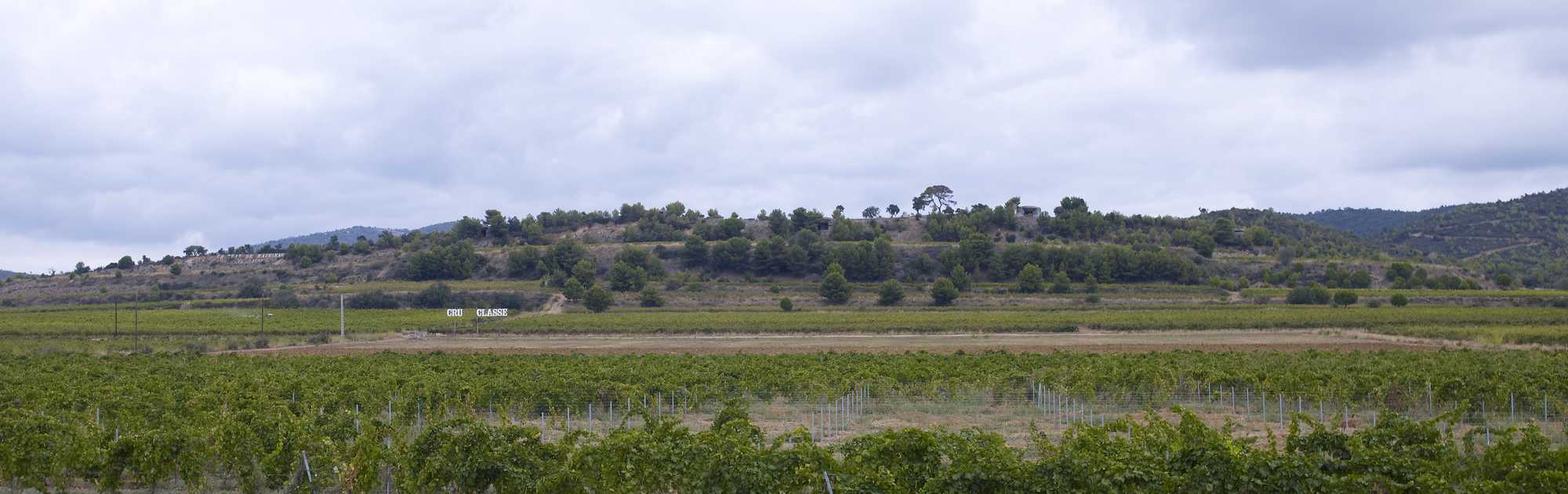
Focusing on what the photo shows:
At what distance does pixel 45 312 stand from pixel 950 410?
111 metres

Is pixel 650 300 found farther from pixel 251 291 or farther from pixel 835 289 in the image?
pixel 251 291

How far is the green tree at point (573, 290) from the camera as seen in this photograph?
115125mm

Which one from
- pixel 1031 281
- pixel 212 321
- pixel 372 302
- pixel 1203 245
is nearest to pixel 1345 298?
pixel 1031 281

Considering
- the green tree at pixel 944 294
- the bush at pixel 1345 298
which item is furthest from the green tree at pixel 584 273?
the bush at pixel 1345 298

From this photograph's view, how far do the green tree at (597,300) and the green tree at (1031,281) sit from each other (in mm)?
44114

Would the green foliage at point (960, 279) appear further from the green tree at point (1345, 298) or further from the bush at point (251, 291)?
the bush at point (251, 291)

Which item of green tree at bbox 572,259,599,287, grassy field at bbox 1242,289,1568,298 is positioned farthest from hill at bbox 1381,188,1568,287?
green tree at bbox 572,259,599,287

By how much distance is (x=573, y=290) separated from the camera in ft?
380

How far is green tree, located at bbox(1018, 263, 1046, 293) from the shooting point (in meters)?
114

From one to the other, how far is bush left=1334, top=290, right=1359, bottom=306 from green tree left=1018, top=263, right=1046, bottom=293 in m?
28.3

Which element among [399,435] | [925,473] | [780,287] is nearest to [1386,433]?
[925,473]

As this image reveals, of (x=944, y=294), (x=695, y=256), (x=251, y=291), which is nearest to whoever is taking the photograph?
(x=944, y=294)

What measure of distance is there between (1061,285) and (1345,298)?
27.5 metres

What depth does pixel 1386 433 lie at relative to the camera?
13.8m
